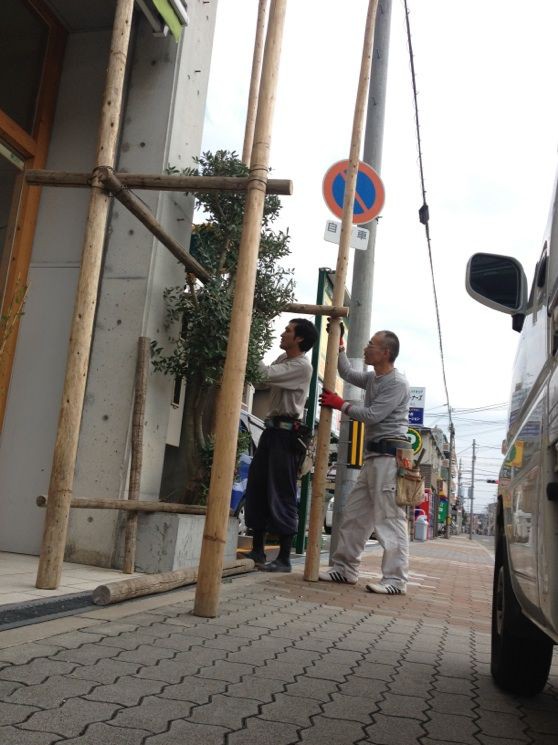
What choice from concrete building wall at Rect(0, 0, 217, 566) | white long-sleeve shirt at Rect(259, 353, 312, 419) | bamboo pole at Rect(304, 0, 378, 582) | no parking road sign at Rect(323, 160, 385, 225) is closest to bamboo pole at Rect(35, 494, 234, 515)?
concrete building wall at Rect(0, 0, 217, 566)

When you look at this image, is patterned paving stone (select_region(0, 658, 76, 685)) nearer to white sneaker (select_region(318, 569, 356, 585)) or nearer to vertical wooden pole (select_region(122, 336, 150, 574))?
vertical wooden pole (select_region(122, 336, 150, 574))

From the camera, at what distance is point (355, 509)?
20.0ft

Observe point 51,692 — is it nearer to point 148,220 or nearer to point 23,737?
point 23,737

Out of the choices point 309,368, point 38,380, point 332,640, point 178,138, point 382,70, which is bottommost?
point 332,640

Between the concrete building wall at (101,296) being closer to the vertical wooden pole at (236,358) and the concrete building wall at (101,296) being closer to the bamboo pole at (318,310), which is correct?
the bamboo pole at (318,310)

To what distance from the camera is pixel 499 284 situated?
3.32 meters

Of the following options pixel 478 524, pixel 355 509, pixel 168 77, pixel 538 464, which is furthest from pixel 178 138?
pixel 478 524

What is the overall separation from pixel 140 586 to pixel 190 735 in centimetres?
185

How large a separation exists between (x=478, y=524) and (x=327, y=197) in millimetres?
162330

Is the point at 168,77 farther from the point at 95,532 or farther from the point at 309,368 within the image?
the point at 95,532

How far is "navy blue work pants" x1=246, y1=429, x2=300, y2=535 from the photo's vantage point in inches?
234

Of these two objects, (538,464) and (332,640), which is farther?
(332,640)

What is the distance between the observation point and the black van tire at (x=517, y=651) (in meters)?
2.77

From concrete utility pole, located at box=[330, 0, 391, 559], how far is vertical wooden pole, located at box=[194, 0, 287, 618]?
3.28 meters
